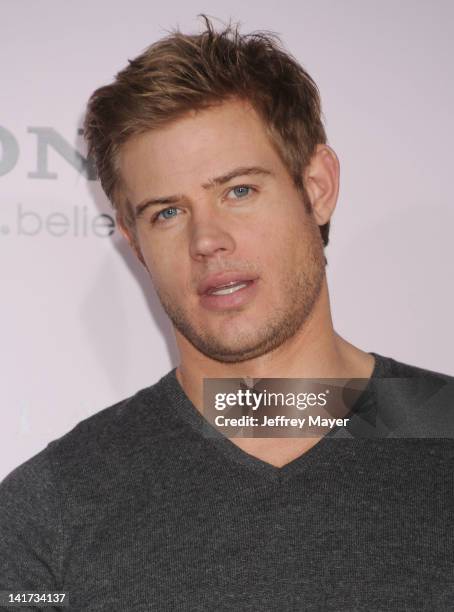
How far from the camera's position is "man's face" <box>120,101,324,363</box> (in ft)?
5.41

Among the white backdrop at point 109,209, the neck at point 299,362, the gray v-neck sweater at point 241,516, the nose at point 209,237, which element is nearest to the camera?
the gray v-neck sweater at point 241,516

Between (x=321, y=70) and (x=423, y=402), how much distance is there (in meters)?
0.87

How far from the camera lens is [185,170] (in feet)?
5.47

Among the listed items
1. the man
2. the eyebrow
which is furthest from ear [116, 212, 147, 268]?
the eyebrow

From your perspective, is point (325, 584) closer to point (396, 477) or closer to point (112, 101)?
point (396, 477)

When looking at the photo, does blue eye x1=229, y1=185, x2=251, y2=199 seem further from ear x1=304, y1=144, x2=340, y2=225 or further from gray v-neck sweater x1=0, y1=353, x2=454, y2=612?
gray v-neck sweater x1=0, y1=353, x2=454, y2=612

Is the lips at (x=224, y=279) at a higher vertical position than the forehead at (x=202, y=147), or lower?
lower

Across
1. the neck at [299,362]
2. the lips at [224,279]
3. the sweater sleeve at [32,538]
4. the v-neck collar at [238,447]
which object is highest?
the lips at [224,279]

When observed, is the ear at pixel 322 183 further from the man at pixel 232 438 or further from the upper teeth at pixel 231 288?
the upper teeth at pixel 231 288

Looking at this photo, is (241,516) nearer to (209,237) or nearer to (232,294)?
(232,294)

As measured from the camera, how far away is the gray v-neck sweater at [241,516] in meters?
1.50

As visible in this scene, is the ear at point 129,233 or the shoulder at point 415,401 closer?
the shoulder at point 415,401

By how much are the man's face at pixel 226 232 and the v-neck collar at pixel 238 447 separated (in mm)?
120

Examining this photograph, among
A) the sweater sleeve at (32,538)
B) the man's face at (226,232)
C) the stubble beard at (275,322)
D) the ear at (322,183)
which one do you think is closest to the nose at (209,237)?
the man's face at (226,232)
